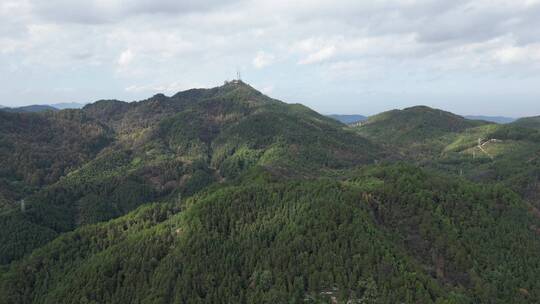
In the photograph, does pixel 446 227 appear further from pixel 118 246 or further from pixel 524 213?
pixel 118 246

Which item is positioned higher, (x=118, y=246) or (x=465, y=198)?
(x=465, y=198)

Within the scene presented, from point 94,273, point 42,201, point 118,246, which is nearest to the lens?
point 94,273

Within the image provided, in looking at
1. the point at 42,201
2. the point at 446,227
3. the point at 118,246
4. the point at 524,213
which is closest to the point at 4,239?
the point at 42,201

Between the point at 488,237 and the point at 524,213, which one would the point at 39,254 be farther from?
the point at 524,213

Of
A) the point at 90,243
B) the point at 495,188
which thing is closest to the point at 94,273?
the point at 90,243

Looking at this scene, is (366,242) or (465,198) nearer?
(366,242)

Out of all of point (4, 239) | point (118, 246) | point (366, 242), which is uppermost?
point (366, 242)

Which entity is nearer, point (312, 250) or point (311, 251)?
point (312, 250)

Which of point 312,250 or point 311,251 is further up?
point 312,250

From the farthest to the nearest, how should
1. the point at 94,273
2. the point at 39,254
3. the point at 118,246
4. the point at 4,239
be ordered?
the point at 4,239
the point at 39,254
the point at 118,246
the point at 94,273
